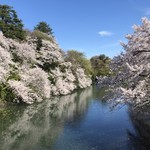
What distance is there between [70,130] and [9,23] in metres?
23.7

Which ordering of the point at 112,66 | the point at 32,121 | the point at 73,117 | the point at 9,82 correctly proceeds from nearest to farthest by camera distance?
the point at 112,66 → the point at 32,121 → the point at 73,117 → the point at 9,82

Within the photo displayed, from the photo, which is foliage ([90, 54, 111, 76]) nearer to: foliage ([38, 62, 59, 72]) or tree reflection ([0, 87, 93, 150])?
foliage ([38, 62, 59, 72])

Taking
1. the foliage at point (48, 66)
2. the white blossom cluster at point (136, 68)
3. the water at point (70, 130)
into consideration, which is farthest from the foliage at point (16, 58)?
the white blossom cluster at point (136, 68)

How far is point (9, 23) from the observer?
124 ft

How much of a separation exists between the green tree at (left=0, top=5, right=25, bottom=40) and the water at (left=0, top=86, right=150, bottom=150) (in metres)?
13.9

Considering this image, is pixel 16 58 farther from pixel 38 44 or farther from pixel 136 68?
pixel 136 68

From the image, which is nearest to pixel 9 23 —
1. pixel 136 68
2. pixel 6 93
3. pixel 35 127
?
pixel 6 93

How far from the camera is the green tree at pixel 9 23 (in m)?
36.8

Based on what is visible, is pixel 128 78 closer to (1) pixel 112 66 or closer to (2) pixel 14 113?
(1) pixel 112 66

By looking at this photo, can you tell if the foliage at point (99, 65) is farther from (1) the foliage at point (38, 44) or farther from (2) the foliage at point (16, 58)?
(2) the foliage at point (16, 58)

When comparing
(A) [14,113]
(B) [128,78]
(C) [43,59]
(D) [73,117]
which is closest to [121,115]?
(D) [73,117]

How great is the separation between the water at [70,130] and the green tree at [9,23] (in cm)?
1393

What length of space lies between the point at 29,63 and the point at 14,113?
13860mm

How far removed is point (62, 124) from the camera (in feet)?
67.8
